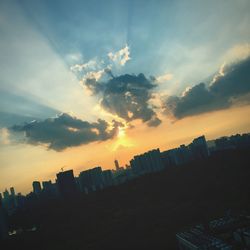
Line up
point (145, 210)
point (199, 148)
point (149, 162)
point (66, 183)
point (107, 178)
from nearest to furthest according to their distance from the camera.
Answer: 1. point (145, 210)
2. point (66, 183)
3. point (149, 162)
4. point (199, 148)
5. point (107, 178)

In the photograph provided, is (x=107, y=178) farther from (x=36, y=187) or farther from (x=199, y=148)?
(x=199, y=148)

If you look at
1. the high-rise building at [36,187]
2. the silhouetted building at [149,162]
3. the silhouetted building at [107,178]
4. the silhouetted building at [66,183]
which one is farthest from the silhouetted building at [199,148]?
the high-rise building at [36,187]

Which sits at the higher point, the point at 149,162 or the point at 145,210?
the point at 149,162

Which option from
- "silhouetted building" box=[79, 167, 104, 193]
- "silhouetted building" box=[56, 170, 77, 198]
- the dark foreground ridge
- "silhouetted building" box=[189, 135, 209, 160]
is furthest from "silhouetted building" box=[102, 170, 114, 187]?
"silhouetted building" box=[189, 135, 209, 160]

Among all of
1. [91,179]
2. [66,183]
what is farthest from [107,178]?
[66,183]

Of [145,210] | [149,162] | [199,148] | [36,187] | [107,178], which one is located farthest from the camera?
[36,187]

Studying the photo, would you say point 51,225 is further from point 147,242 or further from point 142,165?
point 142,165

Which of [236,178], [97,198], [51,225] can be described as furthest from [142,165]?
[51,225]

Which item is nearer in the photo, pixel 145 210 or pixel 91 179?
pixel 145 210

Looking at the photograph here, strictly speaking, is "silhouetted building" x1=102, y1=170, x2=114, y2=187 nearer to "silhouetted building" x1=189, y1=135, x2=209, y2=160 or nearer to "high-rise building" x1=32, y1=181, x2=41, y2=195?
"high-rise building" x1=32, y1=181, x2=41, y2=195
